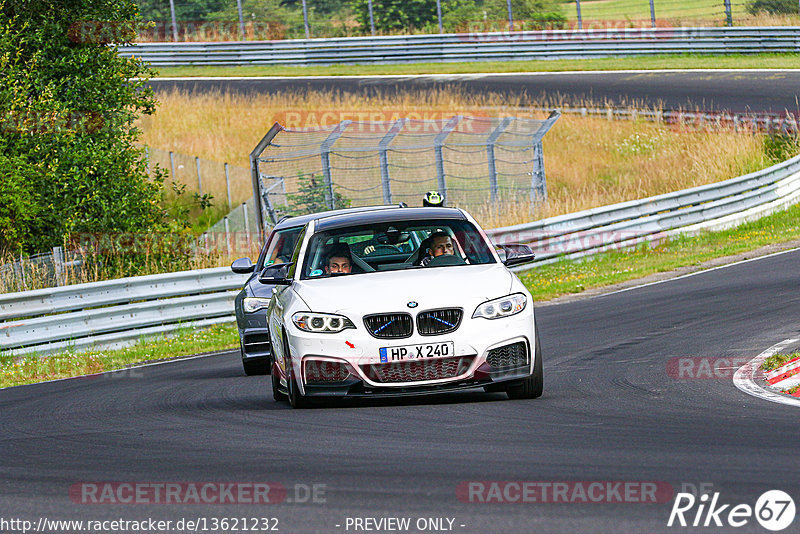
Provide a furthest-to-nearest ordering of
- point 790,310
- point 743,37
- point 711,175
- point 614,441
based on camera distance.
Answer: point 743,37, point 711,175, point 790,310, point 614,441

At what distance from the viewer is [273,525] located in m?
5.56

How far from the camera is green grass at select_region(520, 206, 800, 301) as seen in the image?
65.8 feet

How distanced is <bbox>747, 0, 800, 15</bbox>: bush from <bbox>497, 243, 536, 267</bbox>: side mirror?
113 feet

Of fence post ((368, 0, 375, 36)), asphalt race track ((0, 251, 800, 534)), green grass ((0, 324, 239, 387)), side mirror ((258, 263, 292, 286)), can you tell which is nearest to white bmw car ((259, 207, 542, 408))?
asphalt race track ((0, 251, 800, 534))

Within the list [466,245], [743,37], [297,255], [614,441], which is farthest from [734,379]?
[743,37]

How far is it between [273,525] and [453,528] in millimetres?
857

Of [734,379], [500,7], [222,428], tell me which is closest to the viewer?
[222,428]

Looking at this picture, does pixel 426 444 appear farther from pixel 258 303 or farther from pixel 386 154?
pixel 386 154

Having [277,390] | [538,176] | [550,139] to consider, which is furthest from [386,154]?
[277,390]

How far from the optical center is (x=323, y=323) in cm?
871

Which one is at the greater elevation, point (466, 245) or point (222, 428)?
point (466, 245)

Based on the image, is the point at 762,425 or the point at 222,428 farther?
the point at 222,428

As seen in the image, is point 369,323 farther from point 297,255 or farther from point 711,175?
point 711,175

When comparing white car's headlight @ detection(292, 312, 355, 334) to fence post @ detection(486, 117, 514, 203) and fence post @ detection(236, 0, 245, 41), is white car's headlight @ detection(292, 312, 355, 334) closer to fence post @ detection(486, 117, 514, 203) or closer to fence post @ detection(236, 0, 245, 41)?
fence post @ detection(486, 117, 514, 203)
